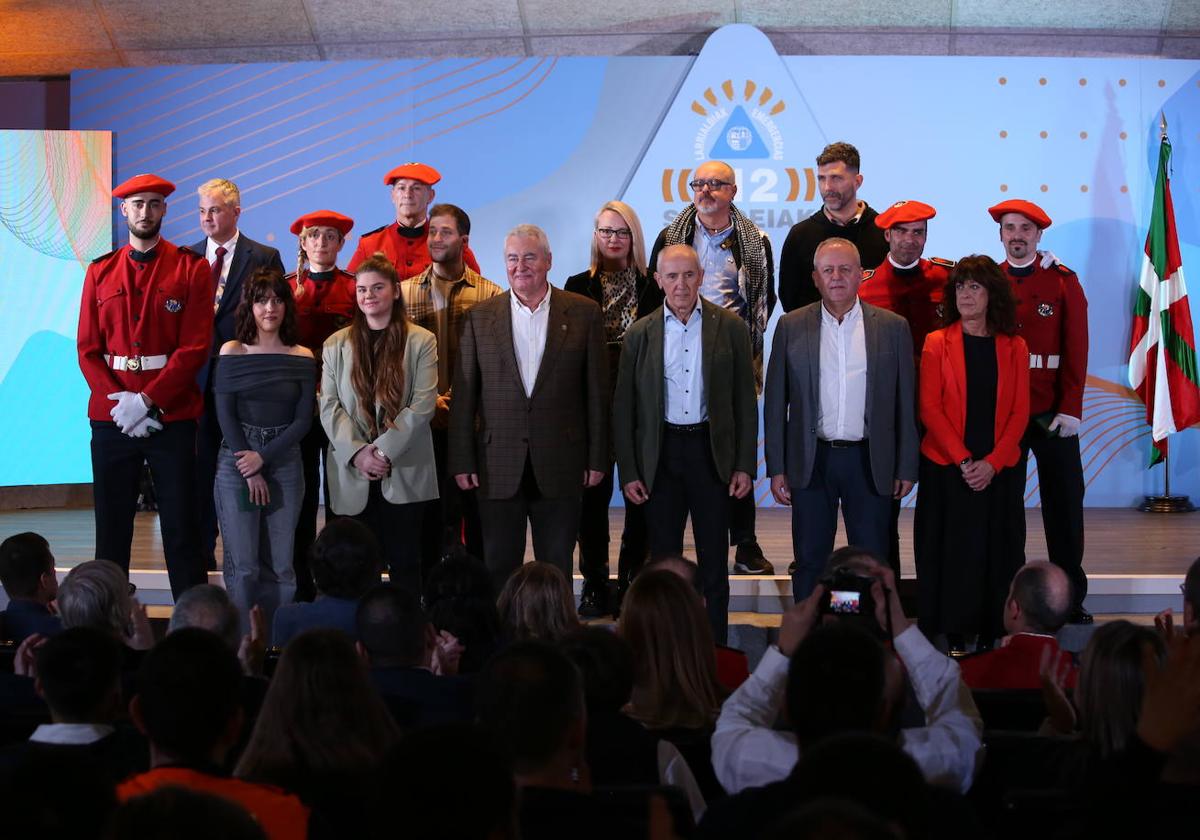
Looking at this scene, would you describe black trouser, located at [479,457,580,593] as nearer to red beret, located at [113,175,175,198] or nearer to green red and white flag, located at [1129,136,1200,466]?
red beret, located at [113,175,175,198]

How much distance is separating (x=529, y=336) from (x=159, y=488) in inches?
54.4

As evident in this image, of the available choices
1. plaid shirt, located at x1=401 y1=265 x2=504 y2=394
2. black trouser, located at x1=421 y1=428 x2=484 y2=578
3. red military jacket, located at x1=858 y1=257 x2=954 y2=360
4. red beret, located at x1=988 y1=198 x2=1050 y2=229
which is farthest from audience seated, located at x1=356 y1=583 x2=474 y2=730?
red beret, located at x1=988 y1=198 x2=1050 y2=229

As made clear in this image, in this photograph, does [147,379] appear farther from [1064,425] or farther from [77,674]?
[1064,425]

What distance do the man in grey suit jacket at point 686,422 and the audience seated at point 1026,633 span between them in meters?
1.31

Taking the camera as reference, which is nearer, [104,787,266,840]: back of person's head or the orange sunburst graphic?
[104,787,266,840]: back of person's head

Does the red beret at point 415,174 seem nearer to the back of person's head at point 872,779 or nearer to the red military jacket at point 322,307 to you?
the red military jacket at point 322,307

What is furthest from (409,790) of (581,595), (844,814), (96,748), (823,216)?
(823,216)

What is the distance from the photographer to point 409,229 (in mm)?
5359

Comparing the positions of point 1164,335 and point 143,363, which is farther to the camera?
point 1164,335

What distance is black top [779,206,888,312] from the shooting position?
17.1 ft

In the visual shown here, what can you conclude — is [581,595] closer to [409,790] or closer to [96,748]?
[96,748]

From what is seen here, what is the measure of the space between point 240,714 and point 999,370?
3200mm

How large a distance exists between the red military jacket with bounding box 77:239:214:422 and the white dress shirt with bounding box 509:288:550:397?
1102 mm

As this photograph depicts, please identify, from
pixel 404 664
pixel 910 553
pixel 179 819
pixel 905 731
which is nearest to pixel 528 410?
pixel 404 664
